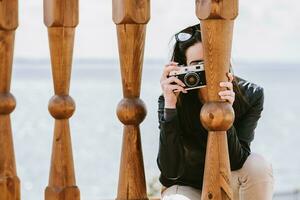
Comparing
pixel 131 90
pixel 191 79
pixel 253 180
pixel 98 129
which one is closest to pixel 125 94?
pixel 131 90

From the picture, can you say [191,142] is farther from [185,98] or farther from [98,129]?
[98,129]

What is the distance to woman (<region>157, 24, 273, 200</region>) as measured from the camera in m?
1.86

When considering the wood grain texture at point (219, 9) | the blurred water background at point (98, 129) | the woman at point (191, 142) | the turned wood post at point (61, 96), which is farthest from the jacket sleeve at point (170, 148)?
the blurred water background at point (98, 129)

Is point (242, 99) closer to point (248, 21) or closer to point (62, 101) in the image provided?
point (62, 101)

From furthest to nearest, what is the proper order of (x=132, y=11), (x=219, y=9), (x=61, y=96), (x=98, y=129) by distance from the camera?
(x=98, y=129)
(x=61, y=96)
(x=132, y=11)
(x=219, y=9)

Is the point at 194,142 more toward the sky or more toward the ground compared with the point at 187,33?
more toward the ground

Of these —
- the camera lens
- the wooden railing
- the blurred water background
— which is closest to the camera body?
the camera lens

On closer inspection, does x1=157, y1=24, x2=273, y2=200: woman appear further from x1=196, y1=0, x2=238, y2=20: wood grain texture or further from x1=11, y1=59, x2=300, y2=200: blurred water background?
x1=11, y1=59, x2=300, y2=200: blurred water background

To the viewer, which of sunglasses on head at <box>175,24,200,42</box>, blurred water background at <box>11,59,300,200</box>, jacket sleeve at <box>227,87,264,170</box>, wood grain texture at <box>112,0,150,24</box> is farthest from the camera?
blurred water background at <box>11,59,300,200</box>

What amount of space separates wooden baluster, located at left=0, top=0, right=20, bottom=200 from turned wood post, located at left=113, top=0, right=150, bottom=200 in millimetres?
404

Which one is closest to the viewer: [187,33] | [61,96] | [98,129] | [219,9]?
[219,9]

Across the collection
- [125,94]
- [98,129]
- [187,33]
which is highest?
[187,33]

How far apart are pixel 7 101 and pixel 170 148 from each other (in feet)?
1.66

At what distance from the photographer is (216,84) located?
5.20 feet
